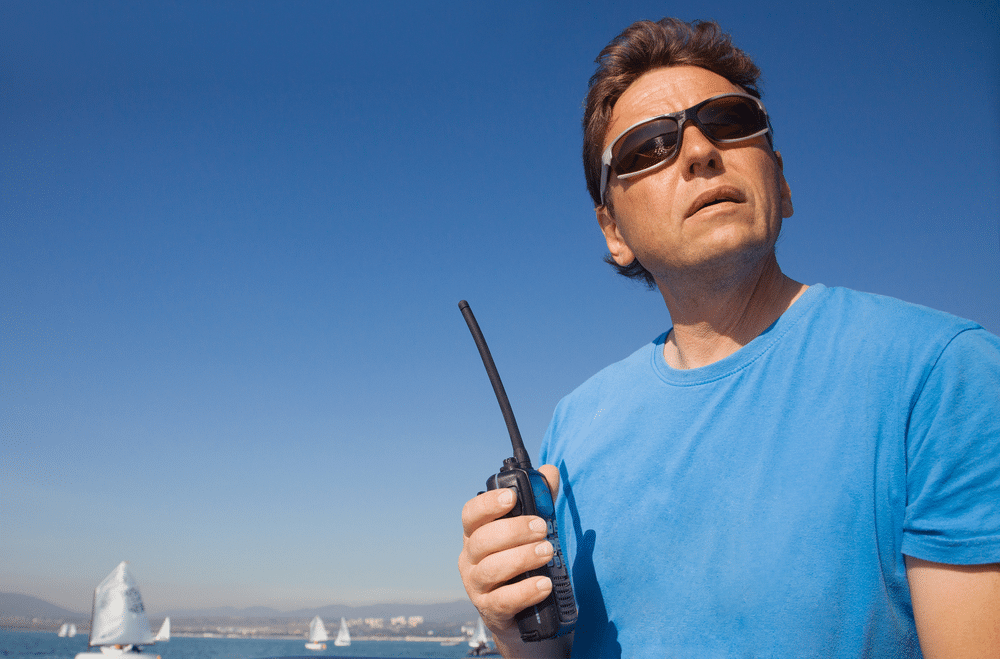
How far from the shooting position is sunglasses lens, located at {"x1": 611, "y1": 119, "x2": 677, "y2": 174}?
6.38 ft

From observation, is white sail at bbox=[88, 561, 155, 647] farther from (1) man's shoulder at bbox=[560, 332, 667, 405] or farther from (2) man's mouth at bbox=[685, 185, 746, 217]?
(2) man's mouth at bbox=[685, 185, 746, 217]

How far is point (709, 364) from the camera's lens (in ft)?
5.73

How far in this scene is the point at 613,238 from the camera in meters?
2.40

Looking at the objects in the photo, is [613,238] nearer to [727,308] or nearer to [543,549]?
[727,308]

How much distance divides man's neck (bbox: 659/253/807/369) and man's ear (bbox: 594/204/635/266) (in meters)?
0.39

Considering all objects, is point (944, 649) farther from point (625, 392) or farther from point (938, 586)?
point (625, 392)

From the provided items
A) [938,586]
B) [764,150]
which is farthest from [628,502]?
[764,150]

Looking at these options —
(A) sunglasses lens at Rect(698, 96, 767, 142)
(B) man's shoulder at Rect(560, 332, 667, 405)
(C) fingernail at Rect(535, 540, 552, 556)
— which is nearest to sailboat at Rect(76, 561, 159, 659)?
(B) man's shoulder at Rect(560, 332, 667, 405)

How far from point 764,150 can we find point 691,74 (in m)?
0.40

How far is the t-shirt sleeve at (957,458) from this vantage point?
1071mm

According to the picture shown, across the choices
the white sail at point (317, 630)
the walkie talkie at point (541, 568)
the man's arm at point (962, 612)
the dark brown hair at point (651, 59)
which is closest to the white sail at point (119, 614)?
the walkie talkie at point (541, 568)

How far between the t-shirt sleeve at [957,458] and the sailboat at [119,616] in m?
11.4

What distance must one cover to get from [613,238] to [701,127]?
1.93ft

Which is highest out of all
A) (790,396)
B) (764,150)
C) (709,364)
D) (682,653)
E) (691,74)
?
(691,74)
